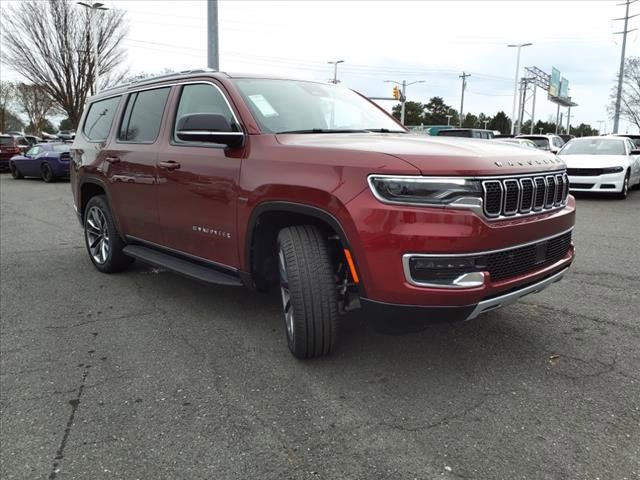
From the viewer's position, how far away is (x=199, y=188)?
385cm

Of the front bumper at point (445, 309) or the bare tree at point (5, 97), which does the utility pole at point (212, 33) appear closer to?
the front bumper at point (445, 309)

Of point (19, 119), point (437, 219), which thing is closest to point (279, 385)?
point (437, 219)

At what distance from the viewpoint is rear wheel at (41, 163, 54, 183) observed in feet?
61.9

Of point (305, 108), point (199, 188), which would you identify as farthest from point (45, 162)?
point (305, 108)

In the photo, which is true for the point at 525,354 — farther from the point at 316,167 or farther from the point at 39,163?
the point at 39,163

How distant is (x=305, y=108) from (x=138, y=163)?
1.61 m

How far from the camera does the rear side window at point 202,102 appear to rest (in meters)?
3.83

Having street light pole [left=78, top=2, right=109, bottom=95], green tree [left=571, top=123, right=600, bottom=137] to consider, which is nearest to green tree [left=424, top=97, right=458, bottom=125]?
green tree [left=571, top=123, right=600, bottom=137]

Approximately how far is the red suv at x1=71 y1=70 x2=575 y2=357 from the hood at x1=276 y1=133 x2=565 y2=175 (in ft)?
0.04

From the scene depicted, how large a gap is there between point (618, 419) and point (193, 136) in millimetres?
2889

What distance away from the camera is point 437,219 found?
2.66 m

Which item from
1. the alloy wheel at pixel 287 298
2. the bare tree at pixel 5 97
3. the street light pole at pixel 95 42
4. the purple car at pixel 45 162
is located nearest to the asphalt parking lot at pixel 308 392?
the alloy wheel at pixel 287 298

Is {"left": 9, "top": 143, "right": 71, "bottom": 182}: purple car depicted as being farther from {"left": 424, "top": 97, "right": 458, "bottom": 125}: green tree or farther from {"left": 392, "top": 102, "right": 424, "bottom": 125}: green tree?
{"left": 424, "top": 97, "right": 458, "bottom": 125}: green tree

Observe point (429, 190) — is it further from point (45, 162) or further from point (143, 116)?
point (45, 162)
